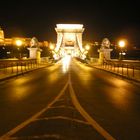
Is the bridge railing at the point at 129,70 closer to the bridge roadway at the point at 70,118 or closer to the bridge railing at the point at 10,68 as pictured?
the bridge railing at the point at 10,68

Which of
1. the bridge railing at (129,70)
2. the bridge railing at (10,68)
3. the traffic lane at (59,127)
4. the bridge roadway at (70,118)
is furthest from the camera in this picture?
the bridge railing at (10,68)

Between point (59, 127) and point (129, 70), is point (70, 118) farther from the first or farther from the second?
point (129, 70)

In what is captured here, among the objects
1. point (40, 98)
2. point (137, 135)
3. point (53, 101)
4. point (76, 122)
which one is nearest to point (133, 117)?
point (76, 122)

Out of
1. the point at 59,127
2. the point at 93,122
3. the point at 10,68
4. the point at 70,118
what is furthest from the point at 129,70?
the point at 59,127

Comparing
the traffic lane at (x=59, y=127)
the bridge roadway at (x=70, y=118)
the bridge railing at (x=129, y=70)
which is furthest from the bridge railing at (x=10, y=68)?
the traffic lane at (x=59, y=127)

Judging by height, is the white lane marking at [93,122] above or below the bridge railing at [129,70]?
above

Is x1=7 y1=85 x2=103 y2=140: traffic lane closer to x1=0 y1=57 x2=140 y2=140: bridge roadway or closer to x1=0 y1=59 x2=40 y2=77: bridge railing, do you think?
x1=0 y1=57 x2=140 y2=140: bridge roadway

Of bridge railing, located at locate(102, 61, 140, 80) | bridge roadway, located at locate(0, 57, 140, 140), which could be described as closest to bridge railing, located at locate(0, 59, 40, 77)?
bridge railing, located at locate(102, 61, 140, 80)

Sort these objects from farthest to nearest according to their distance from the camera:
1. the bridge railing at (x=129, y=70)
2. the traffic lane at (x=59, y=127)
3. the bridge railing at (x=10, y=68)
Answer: the bridge railing at (x=10, y=68)
the bridge railing at (x=129, y=70)
the traffic lane at (x=59, y=127)

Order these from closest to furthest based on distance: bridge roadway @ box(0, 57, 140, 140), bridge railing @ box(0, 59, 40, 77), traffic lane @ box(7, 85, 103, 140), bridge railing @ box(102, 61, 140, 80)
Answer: traffic lane @ box(7, 85, 103, 140)
bridge roadway @ box(0, 57, 140, 140)
bridge railing @ box(102, 61, 140, 80)
bridge railing @ box(0, 59, 40, 77)

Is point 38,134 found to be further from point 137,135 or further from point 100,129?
point 137,135

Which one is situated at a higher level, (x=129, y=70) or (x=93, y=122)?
(x=93, y=122)

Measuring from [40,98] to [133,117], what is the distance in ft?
19.9

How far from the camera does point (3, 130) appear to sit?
9109 millimetres
